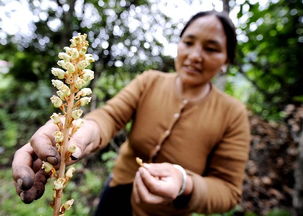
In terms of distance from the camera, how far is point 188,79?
1.65 meters

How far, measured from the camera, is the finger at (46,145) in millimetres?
572

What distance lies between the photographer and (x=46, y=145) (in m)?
0.61

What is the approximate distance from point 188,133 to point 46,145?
3.76 ft

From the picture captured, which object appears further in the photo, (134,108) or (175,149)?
(134,108)

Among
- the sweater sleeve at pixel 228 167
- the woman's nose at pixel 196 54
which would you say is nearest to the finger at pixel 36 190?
the sweater sleeve at pixel 228 167

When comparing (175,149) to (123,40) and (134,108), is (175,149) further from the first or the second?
(123,40)

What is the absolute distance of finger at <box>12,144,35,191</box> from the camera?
57 centimetres

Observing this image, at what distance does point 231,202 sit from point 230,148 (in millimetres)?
325

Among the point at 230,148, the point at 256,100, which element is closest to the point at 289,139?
the point at 256,100

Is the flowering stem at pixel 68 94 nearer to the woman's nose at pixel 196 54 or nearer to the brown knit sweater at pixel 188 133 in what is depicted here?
the brown knit sweater at pixel 188 133

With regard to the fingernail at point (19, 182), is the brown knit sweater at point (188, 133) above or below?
below

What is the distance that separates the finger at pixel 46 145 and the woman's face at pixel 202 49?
1.07 meters

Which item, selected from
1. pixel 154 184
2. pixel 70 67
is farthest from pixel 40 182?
pixel 154 184

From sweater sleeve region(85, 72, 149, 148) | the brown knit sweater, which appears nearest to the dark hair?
the brown knit sweater
